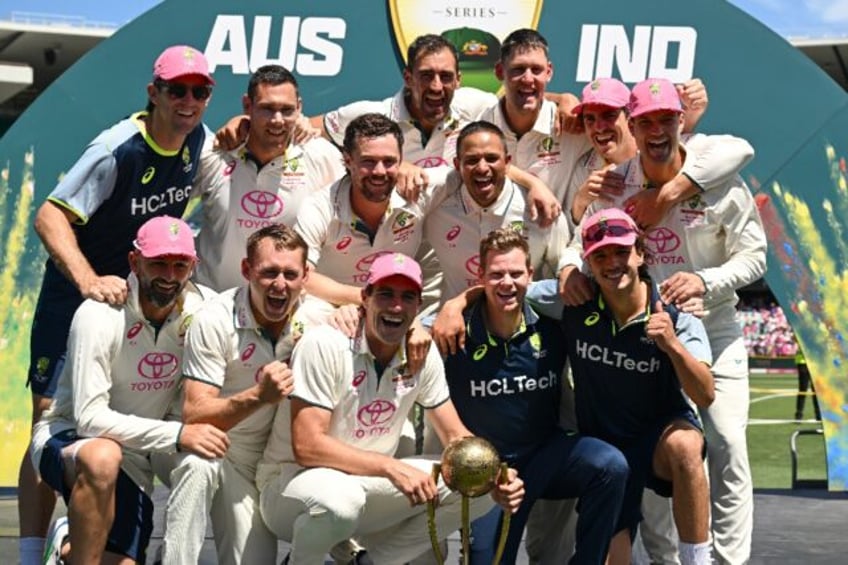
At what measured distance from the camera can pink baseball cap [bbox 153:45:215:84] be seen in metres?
5.89

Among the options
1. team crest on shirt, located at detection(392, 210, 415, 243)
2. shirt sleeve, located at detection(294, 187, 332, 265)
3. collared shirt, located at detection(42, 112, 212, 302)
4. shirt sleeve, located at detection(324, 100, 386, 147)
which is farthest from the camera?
shirt sleeve, located at detection(324, 100, 386, 147)

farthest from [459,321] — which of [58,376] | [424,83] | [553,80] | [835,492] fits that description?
[835,492]

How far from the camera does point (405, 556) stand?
19.0 feet

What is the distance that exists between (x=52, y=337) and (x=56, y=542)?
103cm

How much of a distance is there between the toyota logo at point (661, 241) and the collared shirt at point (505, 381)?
31.0 inches

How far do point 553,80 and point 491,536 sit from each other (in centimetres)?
420

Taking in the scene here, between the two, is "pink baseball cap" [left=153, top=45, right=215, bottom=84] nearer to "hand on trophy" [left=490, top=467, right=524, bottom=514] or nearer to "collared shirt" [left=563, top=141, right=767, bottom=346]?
"collared shirt" [left=563, top=141, right=767, bottom=346]

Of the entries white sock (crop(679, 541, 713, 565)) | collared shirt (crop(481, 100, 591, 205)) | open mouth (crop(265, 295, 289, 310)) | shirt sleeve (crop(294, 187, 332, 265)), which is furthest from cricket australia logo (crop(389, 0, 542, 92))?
white sock (crop(679, 541, 713, 565))

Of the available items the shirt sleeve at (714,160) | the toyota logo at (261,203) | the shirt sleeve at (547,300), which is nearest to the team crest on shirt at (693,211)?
the shirt sleeve at (714,160)

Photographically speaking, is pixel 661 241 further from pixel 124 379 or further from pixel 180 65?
pixel 124 379

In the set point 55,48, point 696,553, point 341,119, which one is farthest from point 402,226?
point 55,48

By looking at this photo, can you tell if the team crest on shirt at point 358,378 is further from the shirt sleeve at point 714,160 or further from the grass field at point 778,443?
the grass field at point 778,443

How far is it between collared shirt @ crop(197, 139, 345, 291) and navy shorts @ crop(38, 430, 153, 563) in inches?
50.8

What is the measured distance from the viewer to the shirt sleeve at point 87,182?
5.94 metres
